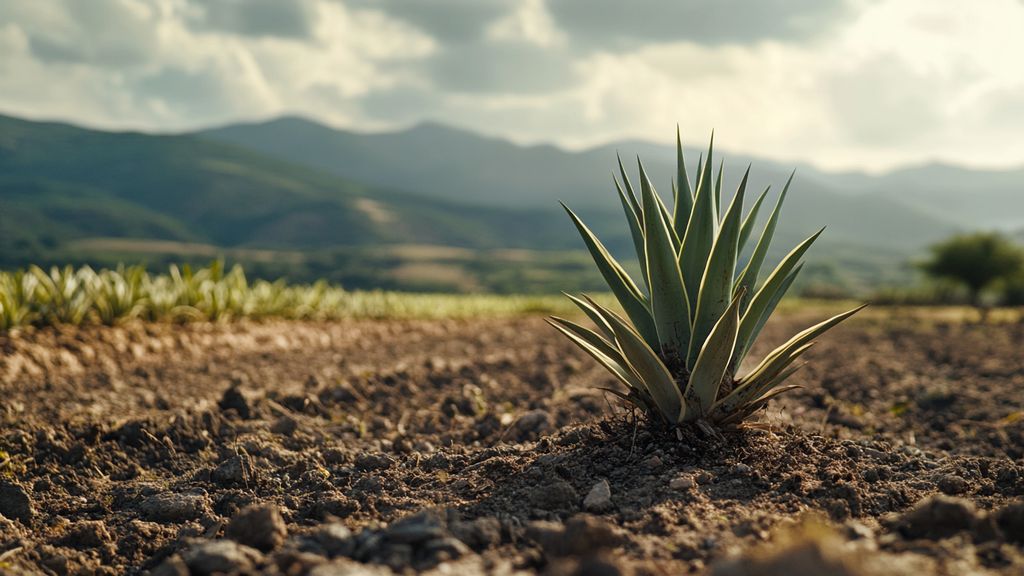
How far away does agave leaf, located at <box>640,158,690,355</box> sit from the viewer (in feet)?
10.3

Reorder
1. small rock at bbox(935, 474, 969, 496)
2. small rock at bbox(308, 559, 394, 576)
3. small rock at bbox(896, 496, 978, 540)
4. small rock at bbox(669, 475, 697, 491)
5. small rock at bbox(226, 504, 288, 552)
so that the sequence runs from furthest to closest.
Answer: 1. small rock at bbox(935, 474, 969, 496)
2. small rock at bbox(669, 475, 697, 491)
3. small rock at bbox(226, 504, 288, 552)
4. small rock at bbox(896, 496, 978, 540)
5. small rock at bbox(308, 559, 394, 576)

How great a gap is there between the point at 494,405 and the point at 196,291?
497 cm

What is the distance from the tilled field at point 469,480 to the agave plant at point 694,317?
0.68 ft

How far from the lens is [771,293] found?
10.7ft

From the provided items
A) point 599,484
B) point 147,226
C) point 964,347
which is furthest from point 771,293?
point 147,226

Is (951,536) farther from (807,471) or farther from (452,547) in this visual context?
(452,547)

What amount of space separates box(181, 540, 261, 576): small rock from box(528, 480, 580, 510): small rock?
98 centimetres

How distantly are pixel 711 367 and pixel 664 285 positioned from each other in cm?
45

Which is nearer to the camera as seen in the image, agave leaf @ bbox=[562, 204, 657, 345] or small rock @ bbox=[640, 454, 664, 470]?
small rock @ bbox=[640, 454, 664, 470]

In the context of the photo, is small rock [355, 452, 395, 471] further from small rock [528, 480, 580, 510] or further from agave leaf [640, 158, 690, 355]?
agave leaf [640, 158, 690, 355]

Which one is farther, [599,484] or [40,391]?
[40,391]

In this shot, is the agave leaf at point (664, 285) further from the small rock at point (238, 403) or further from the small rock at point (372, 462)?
the small rock at point (238, 403)

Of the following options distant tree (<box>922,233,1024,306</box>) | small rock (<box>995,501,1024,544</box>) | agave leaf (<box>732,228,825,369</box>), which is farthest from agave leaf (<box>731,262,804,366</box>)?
Answer: distant tree (<box>922,233,1024,306</box>)

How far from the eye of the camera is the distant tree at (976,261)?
20.7m
